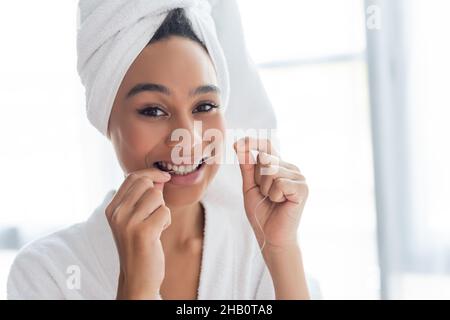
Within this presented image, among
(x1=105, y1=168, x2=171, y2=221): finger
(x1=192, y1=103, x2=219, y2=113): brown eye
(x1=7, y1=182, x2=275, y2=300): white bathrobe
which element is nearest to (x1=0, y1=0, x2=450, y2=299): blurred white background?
(x1=7, y1=182, x2=275, y2=300): white bathrobe

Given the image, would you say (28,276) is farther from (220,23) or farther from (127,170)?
(220,23)

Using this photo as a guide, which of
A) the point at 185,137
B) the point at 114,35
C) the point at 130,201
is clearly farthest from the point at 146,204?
the point at 114,35

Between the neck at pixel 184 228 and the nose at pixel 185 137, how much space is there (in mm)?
128

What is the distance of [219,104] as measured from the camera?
2.71 ft

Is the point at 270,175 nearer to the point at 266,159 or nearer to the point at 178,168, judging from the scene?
the point at 266,159

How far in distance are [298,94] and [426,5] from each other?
0.37 m

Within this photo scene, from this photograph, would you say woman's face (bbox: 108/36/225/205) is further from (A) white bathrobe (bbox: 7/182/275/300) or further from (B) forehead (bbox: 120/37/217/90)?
(A) white bathrobe (bbox: 7/182/275/300)

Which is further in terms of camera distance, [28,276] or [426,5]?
[426,5]

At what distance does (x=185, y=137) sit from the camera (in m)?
0.78

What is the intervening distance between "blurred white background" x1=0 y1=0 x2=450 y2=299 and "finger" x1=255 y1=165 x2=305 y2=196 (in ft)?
1.64

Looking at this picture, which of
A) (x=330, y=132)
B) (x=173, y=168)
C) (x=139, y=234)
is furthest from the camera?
(x=330, y=132)

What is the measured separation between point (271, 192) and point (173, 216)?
19cm

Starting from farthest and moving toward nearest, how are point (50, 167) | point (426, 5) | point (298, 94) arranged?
1. point (50, 167)
2. point (298, 94)
3. point (426, 5)
